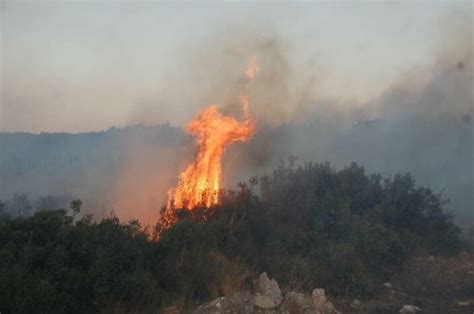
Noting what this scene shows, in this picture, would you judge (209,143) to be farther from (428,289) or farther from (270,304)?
(270,304)

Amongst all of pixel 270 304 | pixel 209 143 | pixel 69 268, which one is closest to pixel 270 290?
pixel 270 304

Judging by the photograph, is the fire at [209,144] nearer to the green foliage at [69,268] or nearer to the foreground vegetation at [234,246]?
the foreground vegetation at [234,246]

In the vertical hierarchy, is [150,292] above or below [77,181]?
below

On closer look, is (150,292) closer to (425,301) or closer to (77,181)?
(425,301)

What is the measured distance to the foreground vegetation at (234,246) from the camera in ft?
31.4

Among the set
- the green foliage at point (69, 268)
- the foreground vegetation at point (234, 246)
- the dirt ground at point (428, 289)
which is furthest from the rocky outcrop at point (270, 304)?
the dirt ground at point (428, 289)

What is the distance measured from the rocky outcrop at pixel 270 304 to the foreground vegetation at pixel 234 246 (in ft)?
1.67

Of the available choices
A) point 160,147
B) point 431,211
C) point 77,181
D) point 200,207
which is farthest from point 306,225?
point 77,181

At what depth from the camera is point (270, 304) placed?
33.4 feet

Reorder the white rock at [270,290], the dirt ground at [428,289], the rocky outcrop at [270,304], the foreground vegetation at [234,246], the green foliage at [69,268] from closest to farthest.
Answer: the green foliage at [69,268] < the foreground vegetation at [234,246] < the rocky outcrop at [270,304] < the white rock at [270,290] < the dirt ground at [428,289]

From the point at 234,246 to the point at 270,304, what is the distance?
2.94m

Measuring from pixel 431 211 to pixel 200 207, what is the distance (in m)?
8.60

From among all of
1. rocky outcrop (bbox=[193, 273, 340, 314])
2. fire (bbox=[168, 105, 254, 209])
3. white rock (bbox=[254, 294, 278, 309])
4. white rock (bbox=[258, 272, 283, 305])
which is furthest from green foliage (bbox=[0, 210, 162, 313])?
fire (bbox=[168, 105, 254, 209])

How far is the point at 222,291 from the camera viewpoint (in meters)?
10.7
